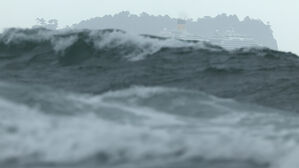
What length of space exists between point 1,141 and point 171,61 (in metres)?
8.97

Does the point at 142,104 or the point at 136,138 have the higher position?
the point at 136,138

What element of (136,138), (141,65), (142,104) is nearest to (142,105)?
(142,104)

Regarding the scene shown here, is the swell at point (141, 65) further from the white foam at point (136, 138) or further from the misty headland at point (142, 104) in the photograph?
the white foam at point (136, 138)

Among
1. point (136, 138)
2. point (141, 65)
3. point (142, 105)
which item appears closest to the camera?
point (136, 138)

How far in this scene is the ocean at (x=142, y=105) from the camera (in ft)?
15.7

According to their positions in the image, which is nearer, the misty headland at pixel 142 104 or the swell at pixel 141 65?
the misty headland at pixel 142 104

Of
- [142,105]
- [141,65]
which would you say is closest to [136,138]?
[142,105]

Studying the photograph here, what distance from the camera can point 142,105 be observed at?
7.66 meters

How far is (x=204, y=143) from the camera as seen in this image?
17.1 feet

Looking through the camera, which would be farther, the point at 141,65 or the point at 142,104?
Result: the point at 141,65

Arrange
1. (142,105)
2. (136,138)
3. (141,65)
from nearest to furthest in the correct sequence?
(136,138) → (142,105) → (141,65)

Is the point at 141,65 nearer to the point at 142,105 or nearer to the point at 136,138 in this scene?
the point at 142,105

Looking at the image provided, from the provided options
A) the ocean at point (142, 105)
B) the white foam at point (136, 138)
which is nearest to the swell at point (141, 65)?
the ocean at point (142, 105)

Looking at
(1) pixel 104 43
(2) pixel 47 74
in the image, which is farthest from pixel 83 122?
(1) pixel 104 43
